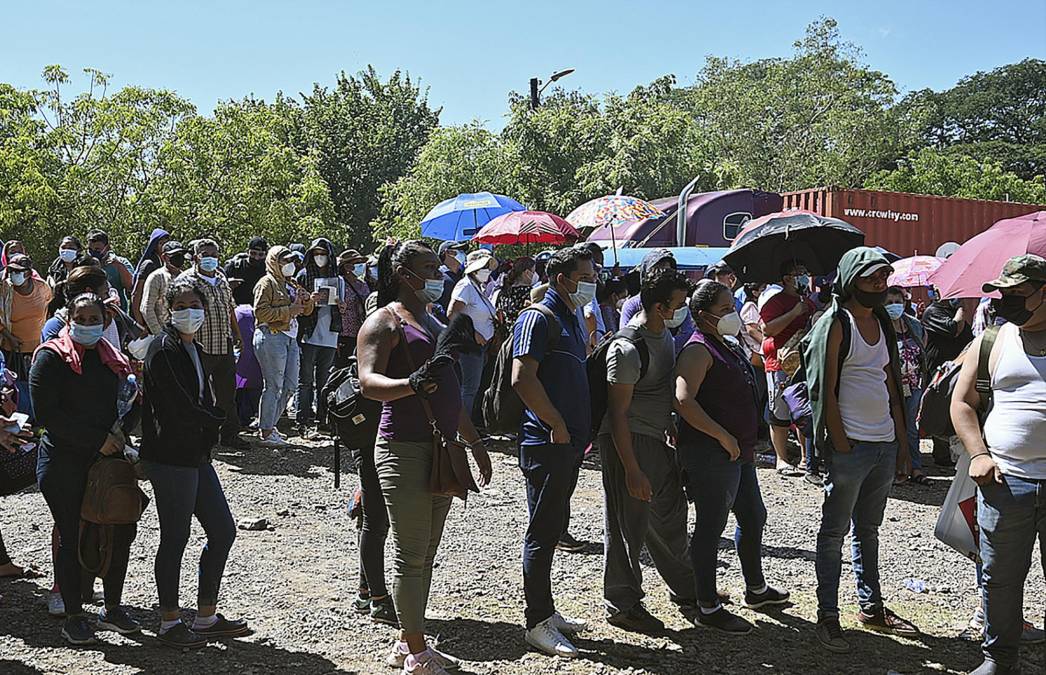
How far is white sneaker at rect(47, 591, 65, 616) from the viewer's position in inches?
216

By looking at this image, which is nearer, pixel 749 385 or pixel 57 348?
pixel 57 348

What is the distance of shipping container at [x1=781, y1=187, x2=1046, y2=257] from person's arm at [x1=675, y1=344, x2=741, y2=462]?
47.7 ft

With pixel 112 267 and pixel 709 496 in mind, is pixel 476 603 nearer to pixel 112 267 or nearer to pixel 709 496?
pixel 709 496

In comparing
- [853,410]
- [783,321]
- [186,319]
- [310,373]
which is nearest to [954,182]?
[783,321]

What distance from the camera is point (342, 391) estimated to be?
5180 mm

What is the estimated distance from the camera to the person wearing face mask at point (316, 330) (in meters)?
10.9

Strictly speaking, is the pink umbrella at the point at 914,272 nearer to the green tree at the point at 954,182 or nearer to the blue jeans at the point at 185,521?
the blue jeans at the point at 185,521

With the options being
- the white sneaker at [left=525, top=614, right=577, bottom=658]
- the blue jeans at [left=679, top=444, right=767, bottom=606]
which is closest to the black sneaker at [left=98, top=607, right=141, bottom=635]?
the white sneaker at [left=525, top=614, right=577, bottom=658]

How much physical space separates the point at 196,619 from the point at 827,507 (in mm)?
3274

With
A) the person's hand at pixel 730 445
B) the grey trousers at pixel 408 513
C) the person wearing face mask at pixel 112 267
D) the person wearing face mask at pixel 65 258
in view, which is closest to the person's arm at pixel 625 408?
the person's hand at pixel 730 445

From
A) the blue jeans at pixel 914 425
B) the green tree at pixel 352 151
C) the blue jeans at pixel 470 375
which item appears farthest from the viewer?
the green tree at pixel 352 151

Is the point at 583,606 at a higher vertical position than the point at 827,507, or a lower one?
lower

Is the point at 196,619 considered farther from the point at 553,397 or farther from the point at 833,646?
the point at 833,646

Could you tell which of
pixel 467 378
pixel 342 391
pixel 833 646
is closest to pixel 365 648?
pixel 342 391
